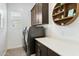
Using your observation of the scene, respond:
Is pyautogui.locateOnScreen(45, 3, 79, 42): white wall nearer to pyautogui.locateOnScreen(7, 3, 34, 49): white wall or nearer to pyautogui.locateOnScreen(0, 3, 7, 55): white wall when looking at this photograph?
pyautogui.locateOnScreen(7, 3, 34, 49): white wall

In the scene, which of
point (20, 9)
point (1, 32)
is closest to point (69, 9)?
point (20, 9)

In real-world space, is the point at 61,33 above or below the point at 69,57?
above

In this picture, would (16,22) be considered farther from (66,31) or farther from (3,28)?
(66,31)

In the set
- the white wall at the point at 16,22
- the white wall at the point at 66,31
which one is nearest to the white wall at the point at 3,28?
the white wall at the point at 16,22

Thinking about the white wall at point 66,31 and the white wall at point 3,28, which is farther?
the white wall at point 3,28

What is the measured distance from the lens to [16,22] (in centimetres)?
178

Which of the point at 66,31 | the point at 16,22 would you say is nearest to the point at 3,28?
the point at 16,22

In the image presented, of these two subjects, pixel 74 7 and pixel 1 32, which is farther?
pixel 1 32

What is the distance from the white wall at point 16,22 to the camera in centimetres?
174

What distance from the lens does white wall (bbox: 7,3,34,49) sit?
5.70 ft

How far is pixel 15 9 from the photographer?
5.87 ft

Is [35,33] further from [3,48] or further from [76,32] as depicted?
[76,32]

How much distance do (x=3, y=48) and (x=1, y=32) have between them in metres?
0.29

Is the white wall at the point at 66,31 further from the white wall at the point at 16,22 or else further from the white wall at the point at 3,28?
the white wall at the point at 3,28
